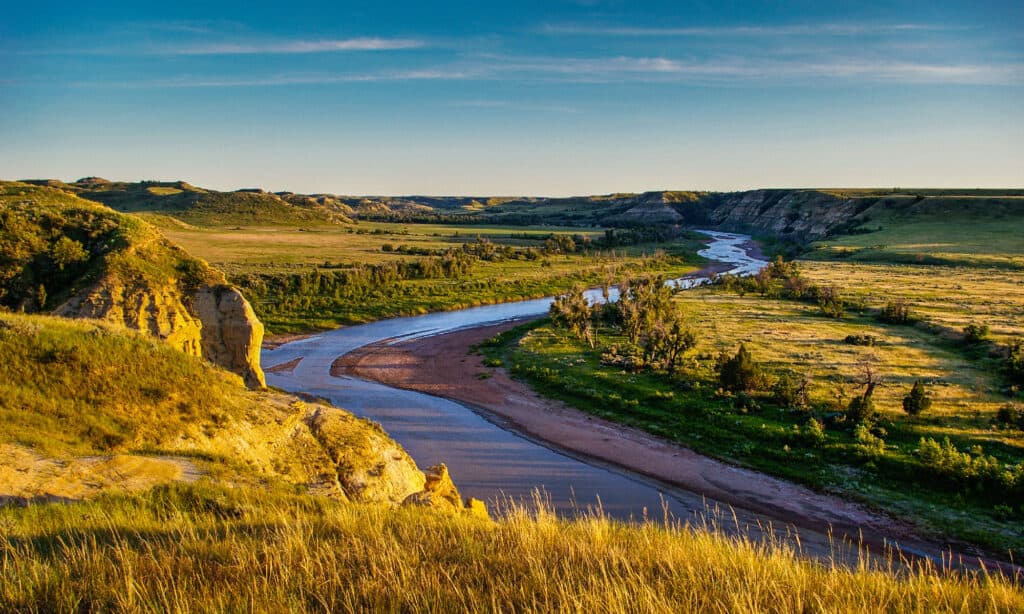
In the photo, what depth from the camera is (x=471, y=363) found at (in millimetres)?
35000

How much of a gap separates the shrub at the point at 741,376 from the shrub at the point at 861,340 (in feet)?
36.7

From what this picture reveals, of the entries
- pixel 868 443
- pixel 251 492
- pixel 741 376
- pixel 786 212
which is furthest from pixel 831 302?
pixel 786 212

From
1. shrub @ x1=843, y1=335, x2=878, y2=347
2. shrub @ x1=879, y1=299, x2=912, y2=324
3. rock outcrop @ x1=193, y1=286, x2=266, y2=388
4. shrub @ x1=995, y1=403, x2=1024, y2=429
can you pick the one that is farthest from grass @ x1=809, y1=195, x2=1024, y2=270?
rock outcrop @ x1=193, y1=286, x2=266, y2=388

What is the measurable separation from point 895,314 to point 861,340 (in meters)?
8.91

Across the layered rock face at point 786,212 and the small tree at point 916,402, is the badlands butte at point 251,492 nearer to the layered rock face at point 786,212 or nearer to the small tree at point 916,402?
the small tree at point 916,402

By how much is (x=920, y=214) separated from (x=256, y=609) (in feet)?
461

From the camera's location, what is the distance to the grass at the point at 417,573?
154 inches

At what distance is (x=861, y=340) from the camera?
3350 cm

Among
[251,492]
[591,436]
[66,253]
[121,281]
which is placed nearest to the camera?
[251,492]

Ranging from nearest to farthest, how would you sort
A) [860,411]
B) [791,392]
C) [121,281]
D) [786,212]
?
[121,281] < [860,411] < [791,392] < [786,212]

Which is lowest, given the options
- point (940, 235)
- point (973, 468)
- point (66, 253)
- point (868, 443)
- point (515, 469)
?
point (515, 469)

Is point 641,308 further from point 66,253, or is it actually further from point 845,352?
point 66,253

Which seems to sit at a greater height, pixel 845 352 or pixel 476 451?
pixel 845 352

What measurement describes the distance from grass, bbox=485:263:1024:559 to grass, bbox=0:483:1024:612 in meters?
13.3
